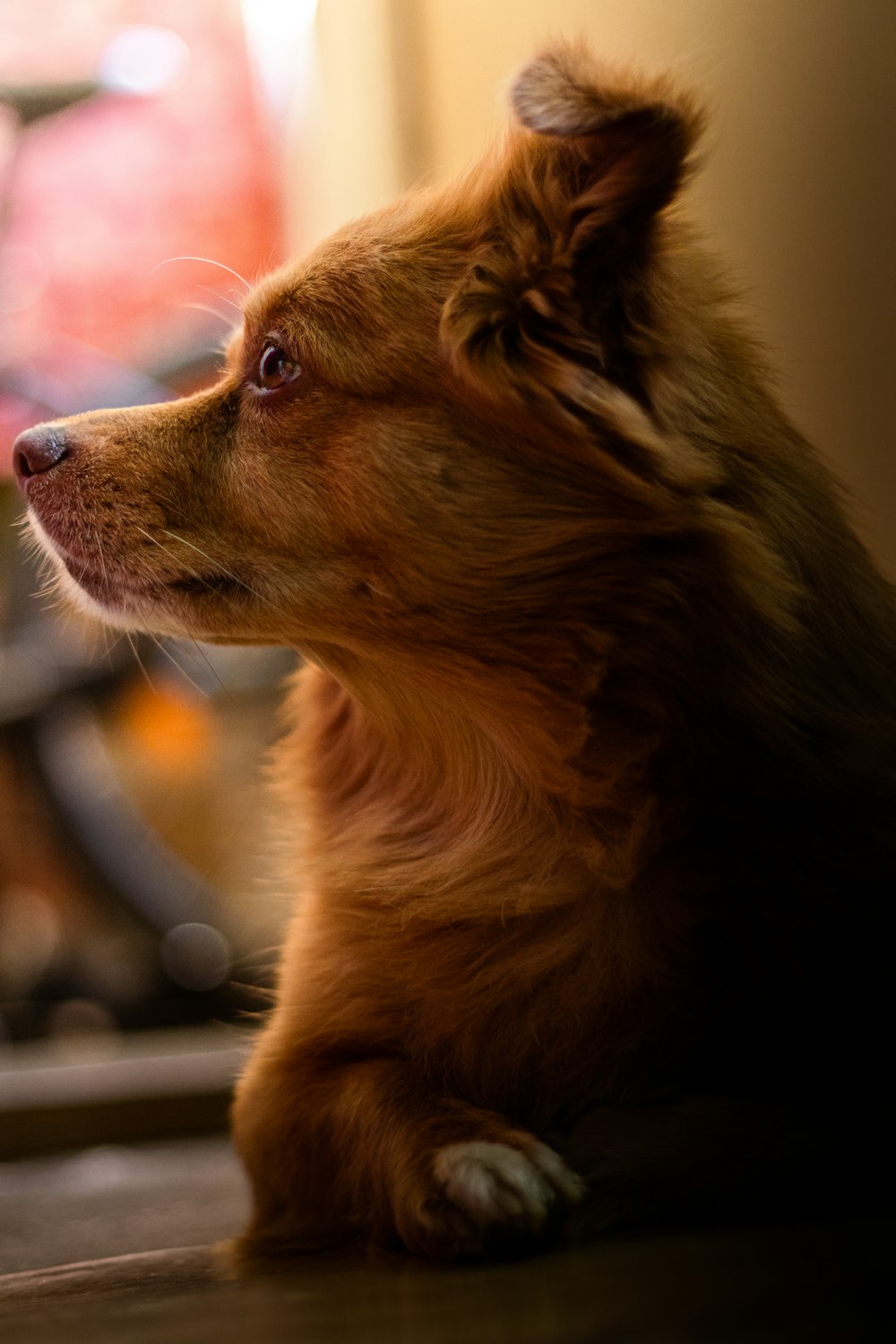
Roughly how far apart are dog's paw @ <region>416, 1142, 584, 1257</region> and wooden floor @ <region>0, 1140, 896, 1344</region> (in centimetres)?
2

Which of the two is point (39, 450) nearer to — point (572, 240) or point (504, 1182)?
point (572, 240)

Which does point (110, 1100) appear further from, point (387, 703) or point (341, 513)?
point (341, 513)

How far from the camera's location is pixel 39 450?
4.20 feet

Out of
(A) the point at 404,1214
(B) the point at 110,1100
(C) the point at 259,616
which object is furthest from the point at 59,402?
(A) the point at 404,1214

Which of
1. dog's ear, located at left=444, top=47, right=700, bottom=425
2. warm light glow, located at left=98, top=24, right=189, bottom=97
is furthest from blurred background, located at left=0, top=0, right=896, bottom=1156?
dog's ear, located at left=444, top=47, right=700, bottom=425

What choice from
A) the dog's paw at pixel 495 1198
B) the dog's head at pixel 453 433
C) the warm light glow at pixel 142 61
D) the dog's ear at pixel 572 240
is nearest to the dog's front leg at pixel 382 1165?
the dog's paw at pixel 495 1198

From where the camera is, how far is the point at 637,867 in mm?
1045

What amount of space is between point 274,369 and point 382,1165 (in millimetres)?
765

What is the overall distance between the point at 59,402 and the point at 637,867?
2149 millimetres

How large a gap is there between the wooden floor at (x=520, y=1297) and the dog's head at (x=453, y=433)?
0.50m

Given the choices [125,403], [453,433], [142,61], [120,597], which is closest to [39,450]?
[120,597]

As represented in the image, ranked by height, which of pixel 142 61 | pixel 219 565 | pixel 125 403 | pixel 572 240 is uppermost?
pixel 142 61

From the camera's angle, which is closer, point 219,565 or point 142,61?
point 219,565

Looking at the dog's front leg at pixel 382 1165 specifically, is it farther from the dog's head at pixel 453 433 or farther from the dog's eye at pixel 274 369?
the dog's eye at pixel 274 369
